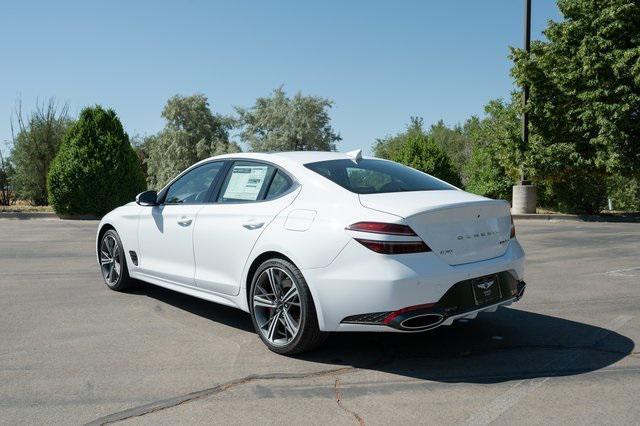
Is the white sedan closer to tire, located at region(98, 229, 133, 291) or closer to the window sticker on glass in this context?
the window sticker on glass

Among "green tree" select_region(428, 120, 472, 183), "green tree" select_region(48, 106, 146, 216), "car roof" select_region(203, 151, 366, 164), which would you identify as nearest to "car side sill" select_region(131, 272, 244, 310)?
"car roof" select_region(203, 151, 366, 164)

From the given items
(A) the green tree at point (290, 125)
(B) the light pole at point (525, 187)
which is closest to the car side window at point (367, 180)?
(B) the light pole at point (525, 187)

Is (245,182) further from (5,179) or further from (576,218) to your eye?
(5,179)

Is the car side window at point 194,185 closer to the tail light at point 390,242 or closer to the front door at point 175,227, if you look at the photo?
the front door at point 175,227

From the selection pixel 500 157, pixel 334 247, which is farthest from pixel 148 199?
pixel 500 157

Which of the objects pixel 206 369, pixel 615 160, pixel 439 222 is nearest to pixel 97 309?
pixel 206 369

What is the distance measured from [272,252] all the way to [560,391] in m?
2.24

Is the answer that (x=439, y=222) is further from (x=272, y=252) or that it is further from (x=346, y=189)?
(x=272, y=252)

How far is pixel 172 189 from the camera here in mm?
6113

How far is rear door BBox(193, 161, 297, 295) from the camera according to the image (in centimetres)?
474

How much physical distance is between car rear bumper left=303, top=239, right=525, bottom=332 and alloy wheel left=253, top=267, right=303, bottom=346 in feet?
0.99

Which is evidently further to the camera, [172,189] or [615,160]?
[615,160]

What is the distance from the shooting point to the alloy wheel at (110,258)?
6.86m

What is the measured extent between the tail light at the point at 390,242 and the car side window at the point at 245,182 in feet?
4.21
